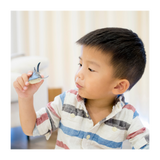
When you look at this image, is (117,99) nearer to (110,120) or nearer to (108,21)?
(110,120)

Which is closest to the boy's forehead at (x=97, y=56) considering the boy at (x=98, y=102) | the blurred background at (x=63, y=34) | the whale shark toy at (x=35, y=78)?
the boy at (x=98, y=102)

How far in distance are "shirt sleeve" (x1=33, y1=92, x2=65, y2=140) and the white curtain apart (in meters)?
Answer: 1.34

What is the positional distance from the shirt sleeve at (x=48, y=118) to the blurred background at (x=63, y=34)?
1.18 metres

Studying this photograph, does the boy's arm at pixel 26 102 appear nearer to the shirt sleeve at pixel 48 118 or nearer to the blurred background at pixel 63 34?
the shirt sleeve at pixel 48 118

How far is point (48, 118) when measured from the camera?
2.38 feet

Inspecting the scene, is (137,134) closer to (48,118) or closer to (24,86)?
(48,118)

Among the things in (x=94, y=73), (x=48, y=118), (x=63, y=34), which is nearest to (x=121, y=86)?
(x=94, y=73)

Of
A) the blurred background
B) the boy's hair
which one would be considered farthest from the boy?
the blurred background

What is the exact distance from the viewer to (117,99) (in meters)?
0.75

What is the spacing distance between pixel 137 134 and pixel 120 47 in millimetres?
338

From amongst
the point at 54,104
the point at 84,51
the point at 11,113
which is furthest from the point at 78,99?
the point at 11,113

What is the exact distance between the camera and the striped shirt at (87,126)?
71 centimetres

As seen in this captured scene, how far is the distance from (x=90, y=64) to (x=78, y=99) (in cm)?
18

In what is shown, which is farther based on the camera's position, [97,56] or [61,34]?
[61,34]
